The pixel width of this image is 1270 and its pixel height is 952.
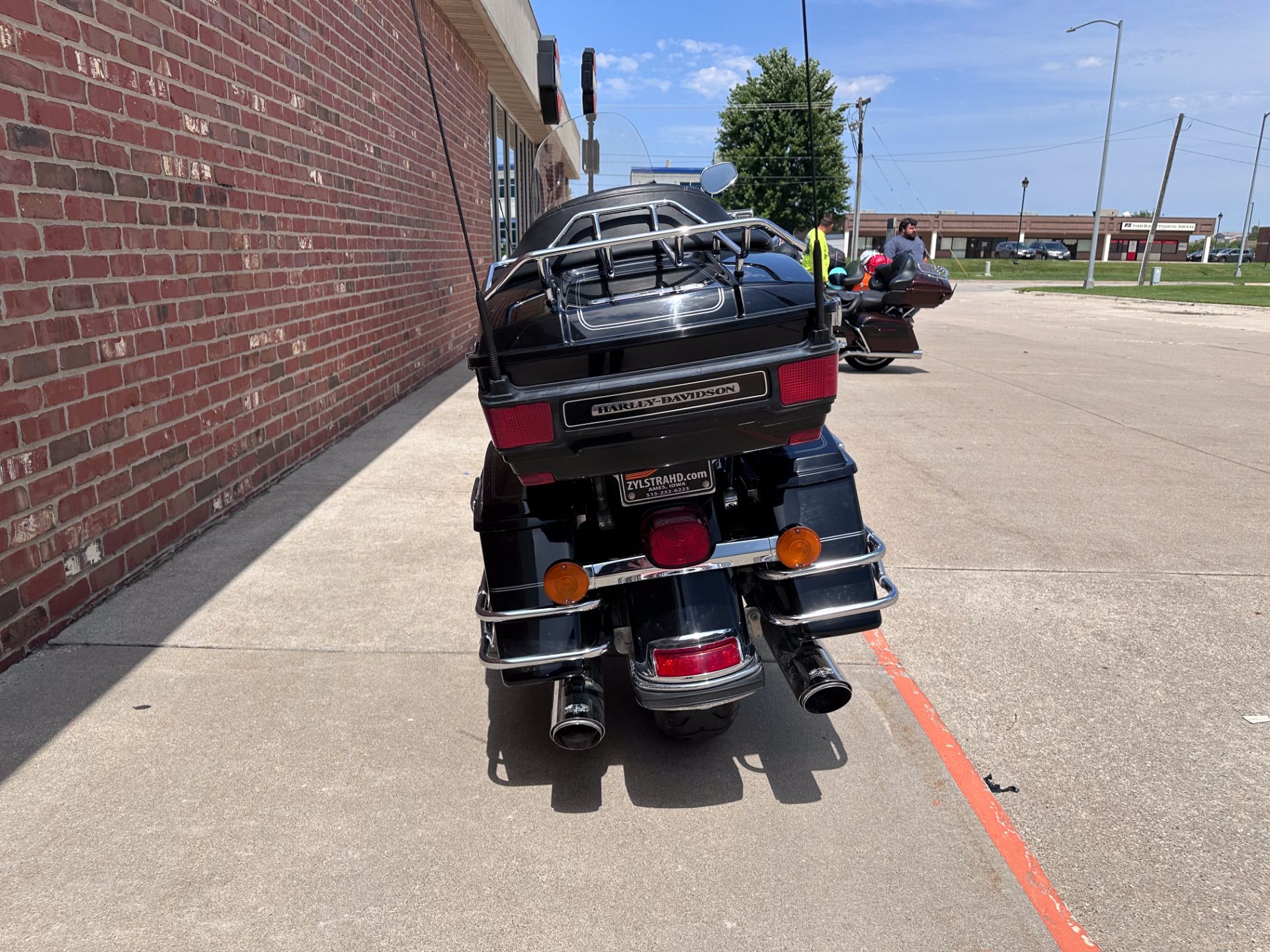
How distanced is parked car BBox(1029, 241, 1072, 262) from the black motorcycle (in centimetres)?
7360

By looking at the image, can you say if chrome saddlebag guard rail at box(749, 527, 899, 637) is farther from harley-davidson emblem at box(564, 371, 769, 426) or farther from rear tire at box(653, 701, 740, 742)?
harley-davidson emblem at box(564, 371, 769, 426)

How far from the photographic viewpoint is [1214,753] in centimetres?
296

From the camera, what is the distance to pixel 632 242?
2.57 metres

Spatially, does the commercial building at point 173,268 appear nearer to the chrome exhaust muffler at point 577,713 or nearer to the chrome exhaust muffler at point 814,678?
the chrome exhaust muffler at point 577,713

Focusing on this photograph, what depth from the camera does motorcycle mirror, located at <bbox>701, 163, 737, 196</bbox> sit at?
383 centimetres

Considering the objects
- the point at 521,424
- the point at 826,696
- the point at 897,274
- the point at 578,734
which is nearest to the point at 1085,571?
the point at 826,696

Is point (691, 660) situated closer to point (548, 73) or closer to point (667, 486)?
point (667, 486)

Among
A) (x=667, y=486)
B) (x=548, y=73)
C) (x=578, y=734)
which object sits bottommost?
(x=578, y=734)

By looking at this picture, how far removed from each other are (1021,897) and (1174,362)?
41.4 ft

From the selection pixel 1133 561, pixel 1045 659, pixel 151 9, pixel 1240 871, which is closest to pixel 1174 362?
pixel 1133 561

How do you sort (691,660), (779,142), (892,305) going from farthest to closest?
(779,142), (892,305), (691,660)

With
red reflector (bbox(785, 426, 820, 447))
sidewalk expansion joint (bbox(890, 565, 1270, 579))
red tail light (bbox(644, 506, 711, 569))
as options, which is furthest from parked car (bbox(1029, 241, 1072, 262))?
red tail light (bbox(644, 506, 711, 569))

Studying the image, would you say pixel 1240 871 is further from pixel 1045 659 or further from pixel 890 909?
pixel 1045 659

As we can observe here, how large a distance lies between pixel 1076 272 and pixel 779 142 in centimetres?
2306
